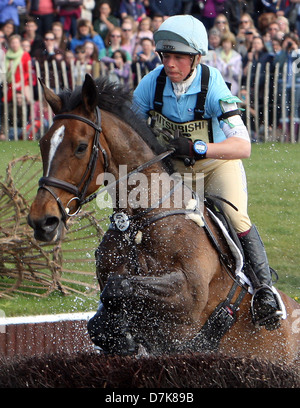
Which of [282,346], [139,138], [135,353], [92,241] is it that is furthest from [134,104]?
[92,241]

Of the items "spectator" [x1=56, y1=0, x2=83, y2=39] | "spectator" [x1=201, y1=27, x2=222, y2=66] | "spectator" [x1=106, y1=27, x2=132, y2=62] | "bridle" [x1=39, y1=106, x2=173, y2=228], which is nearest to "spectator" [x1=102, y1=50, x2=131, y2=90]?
"spectator" [x1=106, y1=27, x2=132, y2=62]

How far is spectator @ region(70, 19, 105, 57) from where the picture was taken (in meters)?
14.3

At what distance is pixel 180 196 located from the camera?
16.4 ft

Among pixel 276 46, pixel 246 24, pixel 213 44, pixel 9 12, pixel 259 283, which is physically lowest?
pixel 259 283

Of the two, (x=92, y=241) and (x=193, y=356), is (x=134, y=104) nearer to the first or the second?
(x=193, y=356)

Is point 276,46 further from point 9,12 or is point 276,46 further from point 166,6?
point 9,12

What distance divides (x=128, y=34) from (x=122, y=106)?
9.89m

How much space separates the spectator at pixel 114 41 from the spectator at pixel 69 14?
1.01 metres

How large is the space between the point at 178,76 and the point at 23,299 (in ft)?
11.5

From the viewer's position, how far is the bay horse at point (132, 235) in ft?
14.7

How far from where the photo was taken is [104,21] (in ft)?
49.2

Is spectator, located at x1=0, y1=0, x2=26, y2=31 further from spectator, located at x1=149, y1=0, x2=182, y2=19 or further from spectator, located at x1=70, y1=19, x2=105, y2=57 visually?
spectator, located at x1=149, y1=0, x2=182, y2=19

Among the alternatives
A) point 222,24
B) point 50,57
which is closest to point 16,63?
point 50,57

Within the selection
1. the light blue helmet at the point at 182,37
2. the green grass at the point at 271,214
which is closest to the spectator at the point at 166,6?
the green grass at the point at 271,214
